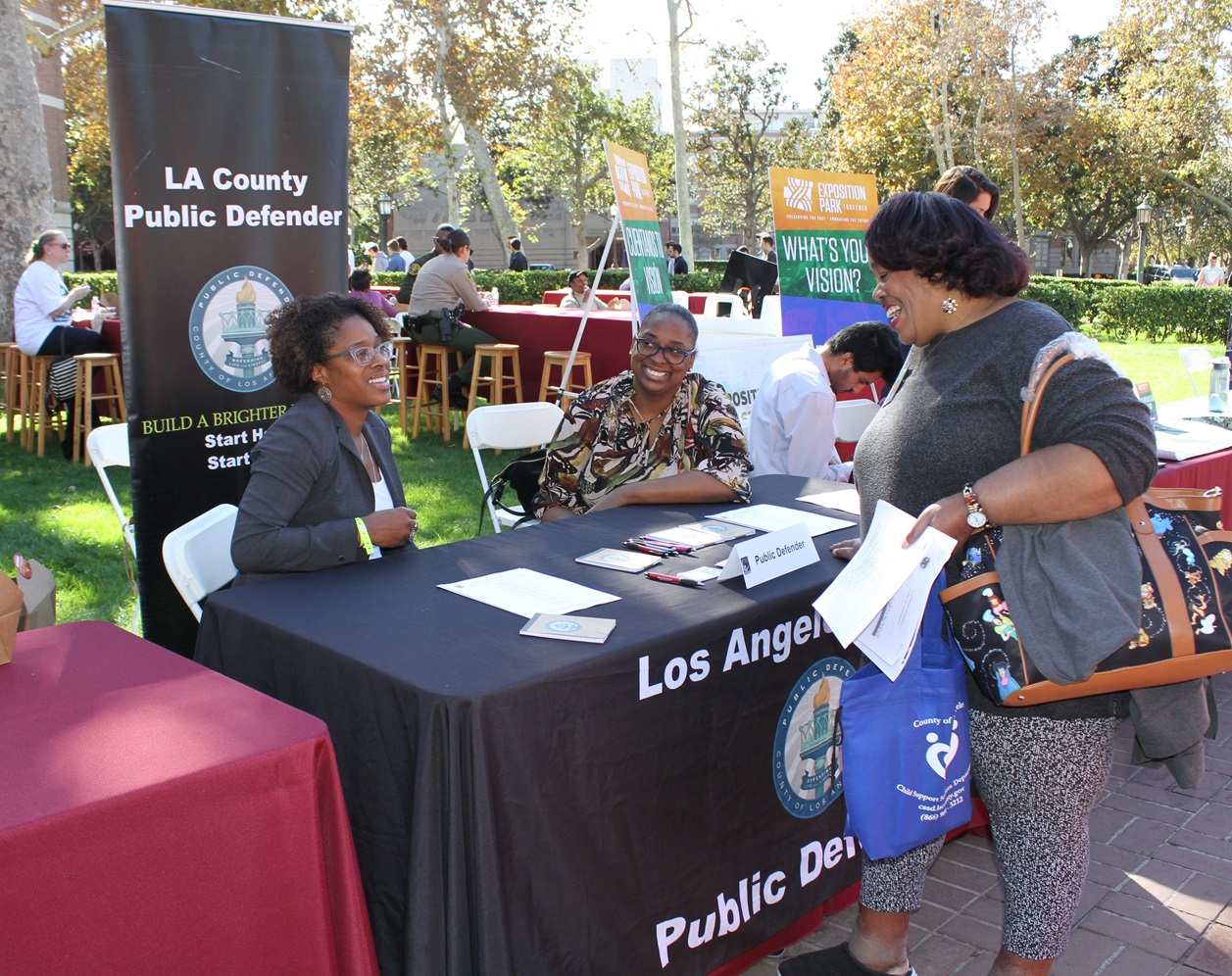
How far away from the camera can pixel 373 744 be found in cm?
183

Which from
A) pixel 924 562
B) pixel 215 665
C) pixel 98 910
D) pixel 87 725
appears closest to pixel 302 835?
pixel 98 910

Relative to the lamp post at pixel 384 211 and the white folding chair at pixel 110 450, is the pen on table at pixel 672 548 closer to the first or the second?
the white folding chair at pixel 110 450

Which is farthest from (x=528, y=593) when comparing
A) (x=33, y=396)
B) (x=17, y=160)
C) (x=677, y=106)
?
(x=677, y=106)

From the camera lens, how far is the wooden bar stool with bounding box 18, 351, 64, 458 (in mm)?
8172

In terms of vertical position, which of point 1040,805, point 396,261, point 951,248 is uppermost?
point 396,261

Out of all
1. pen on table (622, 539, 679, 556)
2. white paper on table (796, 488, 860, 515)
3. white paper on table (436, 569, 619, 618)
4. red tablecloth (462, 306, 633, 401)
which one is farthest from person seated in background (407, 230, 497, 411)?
white paper on table (436, 569, 619, 618)

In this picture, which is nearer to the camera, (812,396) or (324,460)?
(324,460)

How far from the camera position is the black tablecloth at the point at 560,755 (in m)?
1.69

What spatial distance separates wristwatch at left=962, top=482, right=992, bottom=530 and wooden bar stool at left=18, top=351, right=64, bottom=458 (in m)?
8.15

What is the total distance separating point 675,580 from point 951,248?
0.98 metres

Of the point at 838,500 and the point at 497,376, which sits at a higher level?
the point at 497,376

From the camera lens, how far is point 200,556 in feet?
9.11

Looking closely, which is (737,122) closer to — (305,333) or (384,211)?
(384,211)

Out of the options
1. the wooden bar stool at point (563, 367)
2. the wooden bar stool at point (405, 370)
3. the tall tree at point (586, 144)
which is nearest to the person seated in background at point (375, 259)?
the wooden bar stool at point (405, 370)
